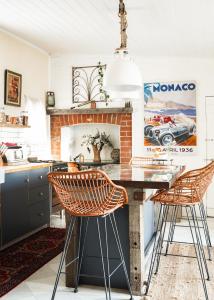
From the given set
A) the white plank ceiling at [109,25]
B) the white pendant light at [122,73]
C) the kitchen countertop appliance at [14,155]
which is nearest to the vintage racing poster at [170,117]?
the white plank ceiling at [109,25]

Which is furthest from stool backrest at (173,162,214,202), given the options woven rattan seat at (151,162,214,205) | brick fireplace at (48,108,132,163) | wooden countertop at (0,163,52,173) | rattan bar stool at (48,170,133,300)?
brick fireplace at (48,108,132,163)

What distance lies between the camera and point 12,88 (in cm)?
534

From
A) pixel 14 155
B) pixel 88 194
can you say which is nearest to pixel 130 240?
pixel 88 194

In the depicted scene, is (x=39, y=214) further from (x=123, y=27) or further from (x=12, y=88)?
(x=123, y=27)

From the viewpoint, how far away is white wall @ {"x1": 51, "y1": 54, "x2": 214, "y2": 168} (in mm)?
5957

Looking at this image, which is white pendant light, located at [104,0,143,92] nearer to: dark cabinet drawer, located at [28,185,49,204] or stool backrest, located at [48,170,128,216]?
stool backrest, located at [48,170,128,216]

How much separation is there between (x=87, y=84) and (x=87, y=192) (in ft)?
13.5

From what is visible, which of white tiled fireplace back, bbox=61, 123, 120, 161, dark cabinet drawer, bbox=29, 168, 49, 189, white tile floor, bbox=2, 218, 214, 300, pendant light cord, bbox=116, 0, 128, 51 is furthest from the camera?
white tiled fireplace back, bbox=61, 123, 120, 161

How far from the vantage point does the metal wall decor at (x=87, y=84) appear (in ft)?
20.9

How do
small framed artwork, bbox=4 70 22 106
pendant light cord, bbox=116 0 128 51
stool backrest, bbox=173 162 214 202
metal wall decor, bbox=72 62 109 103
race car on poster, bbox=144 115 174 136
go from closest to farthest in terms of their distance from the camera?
stool backrest, bbox=173 162 214 202
pendant light cord, bbox=116 0 128 51
small framed artwork, bbox=4 70 22 106
race car on poster, bbox=144 115 174 136
metal wall decor, bbox=72 62 109 103

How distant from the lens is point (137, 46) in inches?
221

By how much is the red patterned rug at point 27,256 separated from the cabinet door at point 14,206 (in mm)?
173

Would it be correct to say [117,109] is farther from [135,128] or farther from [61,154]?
[61,154]

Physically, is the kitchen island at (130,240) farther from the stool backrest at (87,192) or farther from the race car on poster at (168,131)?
the race car on poster at (168,131)
